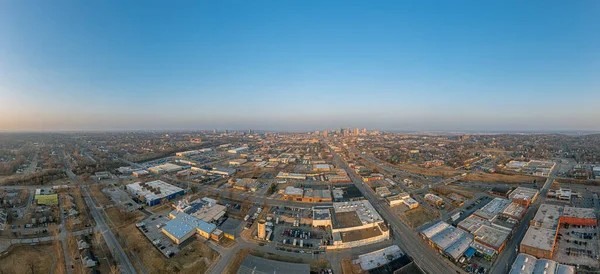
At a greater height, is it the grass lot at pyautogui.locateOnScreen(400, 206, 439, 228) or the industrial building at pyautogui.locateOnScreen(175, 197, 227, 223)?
the industrial building at pyautogui.locateOnScreen(175, 197, 227, 223)

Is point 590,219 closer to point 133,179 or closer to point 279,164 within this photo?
point 279,164

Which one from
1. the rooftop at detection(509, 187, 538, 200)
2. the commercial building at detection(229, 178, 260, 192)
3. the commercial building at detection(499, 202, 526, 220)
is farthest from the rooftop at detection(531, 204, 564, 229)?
the commercial building at detection(229, 178, 260, 192)

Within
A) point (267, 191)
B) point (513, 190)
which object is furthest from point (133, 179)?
point (513, 190)

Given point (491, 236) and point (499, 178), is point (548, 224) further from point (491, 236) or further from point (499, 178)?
point (499, 178)

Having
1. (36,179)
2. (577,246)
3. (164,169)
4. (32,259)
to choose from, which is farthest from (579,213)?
(36,179)

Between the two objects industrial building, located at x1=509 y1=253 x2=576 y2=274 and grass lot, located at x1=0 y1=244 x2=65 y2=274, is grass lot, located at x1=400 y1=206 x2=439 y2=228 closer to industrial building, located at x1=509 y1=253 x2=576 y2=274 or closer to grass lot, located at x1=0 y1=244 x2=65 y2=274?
industrial building, located at x1=509 y1=253 x2=576 y2=274

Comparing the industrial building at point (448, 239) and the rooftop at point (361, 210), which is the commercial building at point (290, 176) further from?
the industrial building at point (448, 239)
